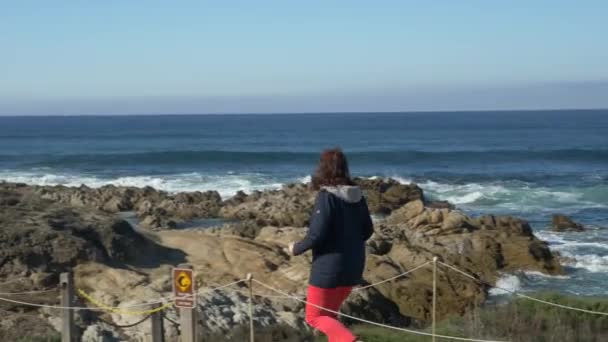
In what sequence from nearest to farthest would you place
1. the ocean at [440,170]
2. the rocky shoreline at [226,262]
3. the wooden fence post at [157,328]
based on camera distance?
the wooden fence post at [157,328], the rocky shoreline at [226,262], the ocean at [440,170]

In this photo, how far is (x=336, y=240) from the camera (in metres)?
6.84

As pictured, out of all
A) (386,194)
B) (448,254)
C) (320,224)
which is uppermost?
(320,224)

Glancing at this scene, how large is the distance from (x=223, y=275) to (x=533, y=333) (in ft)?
21.4

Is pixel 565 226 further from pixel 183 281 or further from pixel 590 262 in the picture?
pixel 183 281

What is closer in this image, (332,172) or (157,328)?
(332,172)

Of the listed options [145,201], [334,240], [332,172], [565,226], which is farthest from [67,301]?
[145,201]

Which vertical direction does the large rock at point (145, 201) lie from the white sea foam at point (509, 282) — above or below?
below

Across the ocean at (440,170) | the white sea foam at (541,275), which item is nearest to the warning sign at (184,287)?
the ocean at (440,170)

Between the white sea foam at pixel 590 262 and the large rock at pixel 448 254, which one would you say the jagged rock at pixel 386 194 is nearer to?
the large rock at pixel 448 254

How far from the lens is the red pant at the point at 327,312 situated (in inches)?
275

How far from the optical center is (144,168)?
2057 inches

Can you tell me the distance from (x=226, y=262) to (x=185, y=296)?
7.75 m

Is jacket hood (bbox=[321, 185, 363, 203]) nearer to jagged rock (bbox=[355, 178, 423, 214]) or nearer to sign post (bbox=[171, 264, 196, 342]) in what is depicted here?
sign post (bbox=[171, 264, 196, 342])

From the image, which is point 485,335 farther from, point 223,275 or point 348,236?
point 223,275
